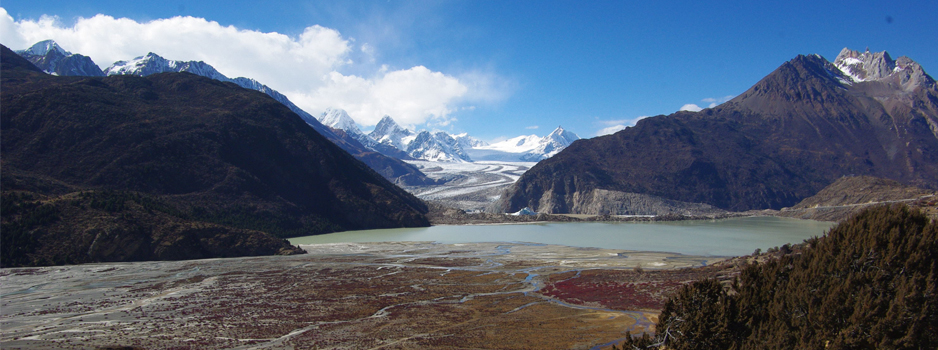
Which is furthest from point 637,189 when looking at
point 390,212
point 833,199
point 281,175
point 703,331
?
point 703,331

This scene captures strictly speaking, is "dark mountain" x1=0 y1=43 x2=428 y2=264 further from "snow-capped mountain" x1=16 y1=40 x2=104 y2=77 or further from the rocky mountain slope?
the rocky mountain slope

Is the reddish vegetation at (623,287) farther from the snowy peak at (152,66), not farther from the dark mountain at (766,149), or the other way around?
the snowy peak at (152,66)

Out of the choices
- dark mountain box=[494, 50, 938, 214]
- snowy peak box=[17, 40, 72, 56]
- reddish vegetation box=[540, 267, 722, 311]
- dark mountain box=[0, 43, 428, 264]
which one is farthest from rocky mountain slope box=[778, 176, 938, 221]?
snowy peak box=[17, 40, 72, 56]

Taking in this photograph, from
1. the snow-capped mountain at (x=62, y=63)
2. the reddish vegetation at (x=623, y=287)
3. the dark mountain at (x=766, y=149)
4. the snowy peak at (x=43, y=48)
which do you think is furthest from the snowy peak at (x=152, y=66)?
the reddish vegetation at (x=623, y=287)

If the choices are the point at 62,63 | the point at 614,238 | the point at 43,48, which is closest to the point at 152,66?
the point at 43,48

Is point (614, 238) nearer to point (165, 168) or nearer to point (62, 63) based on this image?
point (165, 168)

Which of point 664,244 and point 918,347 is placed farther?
point 664,244

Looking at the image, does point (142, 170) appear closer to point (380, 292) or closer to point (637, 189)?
point (380, 292)
